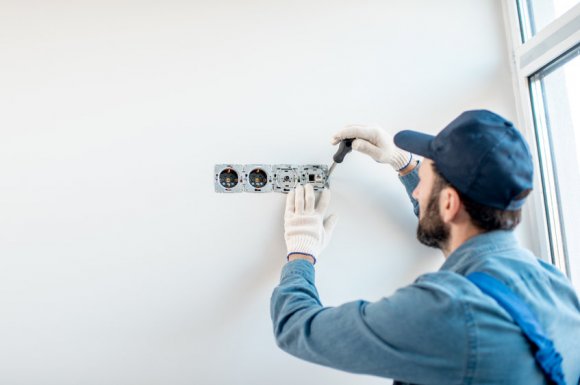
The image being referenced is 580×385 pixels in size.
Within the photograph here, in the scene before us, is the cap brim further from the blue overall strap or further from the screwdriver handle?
A: the blue overall strap

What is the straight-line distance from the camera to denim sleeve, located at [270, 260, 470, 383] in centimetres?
76

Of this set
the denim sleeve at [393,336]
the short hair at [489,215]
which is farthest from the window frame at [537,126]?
the denim sleeve at [393,336]

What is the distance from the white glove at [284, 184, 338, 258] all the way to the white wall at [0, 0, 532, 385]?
0.06 m

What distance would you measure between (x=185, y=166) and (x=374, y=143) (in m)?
0.54

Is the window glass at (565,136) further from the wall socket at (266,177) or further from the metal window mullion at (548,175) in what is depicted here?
the wall socket at (266,177)

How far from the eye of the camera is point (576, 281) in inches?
51.8

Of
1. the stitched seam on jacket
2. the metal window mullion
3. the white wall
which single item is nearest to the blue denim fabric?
the stitched seam on jacket

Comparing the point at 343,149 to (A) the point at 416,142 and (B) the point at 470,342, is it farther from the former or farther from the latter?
(B) the point at 470,342

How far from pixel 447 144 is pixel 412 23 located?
27.4 inches

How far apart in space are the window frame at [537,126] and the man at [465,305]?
19.3 inches

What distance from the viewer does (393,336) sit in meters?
0.80

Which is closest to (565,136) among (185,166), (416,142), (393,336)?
(416,142)

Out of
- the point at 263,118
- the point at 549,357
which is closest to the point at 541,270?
the point at 549,357

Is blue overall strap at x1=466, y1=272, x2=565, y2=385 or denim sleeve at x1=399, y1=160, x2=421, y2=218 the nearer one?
blue overall strap at x1=466, y1=272, x2=565, y2=385
